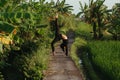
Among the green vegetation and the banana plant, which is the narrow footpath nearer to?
the green vegetation

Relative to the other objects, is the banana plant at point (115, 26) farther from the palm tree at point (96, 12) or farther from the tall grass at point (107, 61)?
the tall grass at point (107, 61)

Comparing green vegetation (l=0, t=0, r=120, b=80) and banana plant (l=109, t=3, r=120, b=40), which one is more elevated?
green vegetation (l=0, t=0, r=120, b=80)

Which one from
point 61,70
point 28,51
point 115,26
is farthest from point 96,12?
point 61,70

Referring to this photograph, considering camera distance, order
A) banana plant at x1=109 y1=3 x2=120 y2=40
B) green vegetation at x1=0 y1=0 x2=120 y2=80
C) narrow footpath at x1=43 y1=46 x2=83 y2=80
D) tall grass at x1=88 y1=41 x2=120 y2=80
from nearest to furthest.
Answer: green vegetation at x1=0 y1=0 x2=120 y2=80, tall grass at x1=88 y1=41 x2=120 y2=80, narrow footpath at x1=43 y1=46 x2=83 y2=80, banana plant at x1=109 y1=3 x2=120 y2=40

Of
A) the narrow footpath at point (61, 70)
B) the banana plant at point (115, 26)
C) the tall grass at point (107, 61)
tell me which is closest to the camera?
the tall grass at point (107, 61)

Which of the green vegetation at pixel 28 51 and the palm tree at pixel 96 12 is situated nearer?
the green vegetation at pixel 28 51

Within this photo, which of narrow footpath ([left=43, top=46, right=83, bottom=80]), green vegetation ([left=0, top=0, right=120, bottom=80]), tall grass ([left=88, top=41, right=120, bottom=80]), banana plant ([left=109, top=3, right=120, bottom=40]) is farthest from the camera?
banana plant ([left=109, top=3, right=120, bottom=40])

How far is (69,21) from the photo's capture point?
1587 inches

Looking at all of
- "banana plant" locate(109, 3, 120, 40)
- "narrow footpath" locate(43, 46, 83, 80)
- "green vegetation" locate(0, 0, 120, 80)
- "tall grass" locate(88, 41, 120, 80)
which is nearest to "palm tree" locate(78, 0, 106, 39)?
"banana plant" locate(109, 3, 120, 40)

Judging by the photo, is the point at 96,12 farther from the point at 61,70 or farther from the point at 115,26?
the point at 61,70

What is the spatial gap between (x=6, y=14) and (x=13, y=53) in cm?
758

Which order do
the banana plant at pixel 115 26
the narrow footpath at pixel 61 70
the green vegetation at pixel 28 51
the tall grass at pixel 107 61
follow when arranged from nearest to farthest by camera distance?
the green vegetation at pixel 28 51 → the tall grass at pixel 107 61 → the narrow footpath at pixel 61 70 → the banana plant at pixel 115 26

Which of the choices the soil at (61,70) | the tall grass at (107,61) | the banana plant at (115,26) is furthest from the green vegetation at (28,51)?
the banana plant at (115,26)

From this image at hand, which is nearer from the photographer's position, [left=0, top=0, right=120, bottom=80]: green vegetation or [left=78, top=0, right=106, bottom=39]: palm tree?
[left=0, top=0, right=120, bottom=80]: green vegetation
